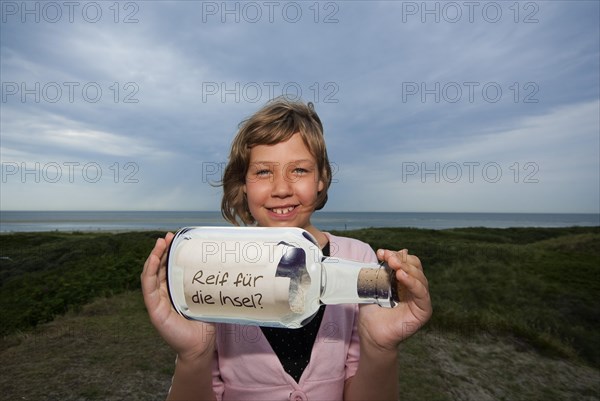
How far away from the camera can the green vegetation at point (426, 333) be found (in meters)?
2.70

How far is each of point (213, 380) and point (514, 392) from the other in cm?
257

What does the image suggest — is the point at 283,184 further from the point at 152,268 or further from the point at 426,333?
the point at 426,333

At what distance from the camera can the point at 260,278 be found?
3.21 feet

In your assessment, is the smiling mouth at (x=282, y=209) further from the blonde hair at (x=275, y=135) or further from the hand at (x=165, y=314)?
the hand at (x=165, y=314)

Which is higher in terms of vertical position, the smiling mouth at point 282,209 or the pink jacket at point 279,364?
the smiling mouth at point 282,209

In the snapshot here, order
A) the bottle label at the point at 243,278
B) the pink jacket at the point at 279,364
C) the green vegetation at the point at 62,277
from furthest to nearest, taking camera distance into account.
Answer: the green vegetation at the point at 62,277
the pink jacket at the point at 279,364
the bottle label at the point at 243,278

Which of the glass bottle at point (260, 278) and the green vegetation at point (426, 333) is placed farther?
the green vegetation at point (426, 333)

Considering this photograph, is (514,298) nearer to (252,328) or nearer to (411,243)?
(411,243)

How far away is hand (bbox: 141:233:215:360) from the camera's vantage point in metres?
1.12

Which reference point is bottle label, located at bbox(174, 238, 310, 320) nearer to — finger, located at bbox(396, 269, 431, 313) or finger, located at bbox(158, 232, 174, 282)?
→ finger, located at bbox(158, 232, 174, 282)

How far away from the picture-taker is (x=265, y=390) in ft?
4.54

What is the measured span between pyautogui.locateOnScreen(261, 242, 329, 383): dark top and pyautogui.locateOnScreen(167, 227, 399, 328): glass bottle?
1.39 feet

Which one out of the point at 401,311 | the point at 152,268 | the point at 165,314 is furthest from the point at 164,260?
the point at 401,311

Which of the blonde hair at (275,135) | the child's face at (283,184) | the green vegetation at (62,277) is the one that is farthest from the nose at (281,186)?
the green vegetation at (62,277)
